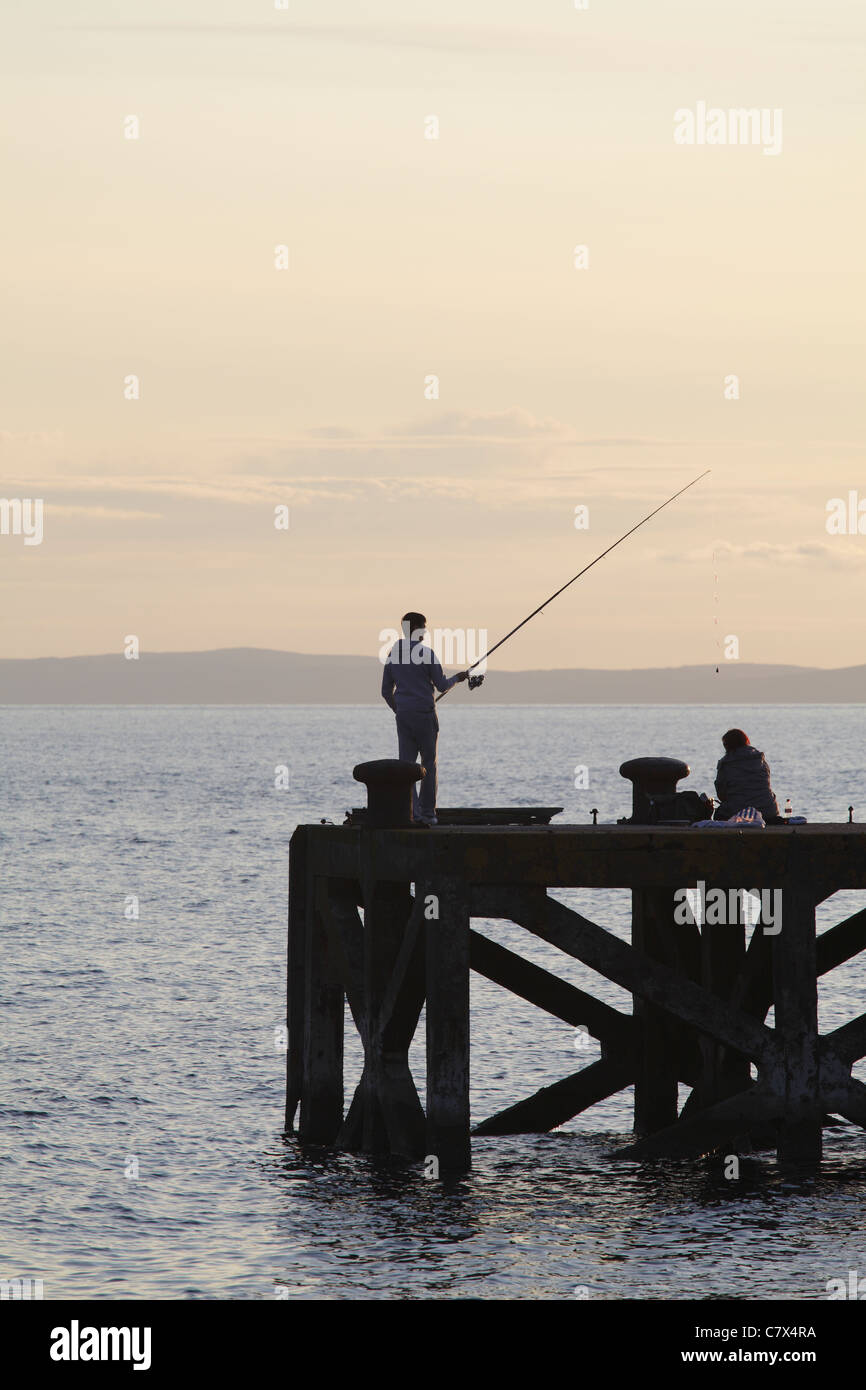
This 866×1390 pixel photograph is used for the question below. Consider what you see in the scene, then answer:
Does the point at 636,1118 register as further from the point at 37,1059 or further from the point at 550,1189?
the point at 37,1059

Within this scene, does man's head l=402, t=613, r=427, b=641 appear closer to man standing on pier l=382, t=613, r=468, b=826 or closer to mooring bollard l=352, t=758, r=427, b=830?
man standing on pier l=382, t=613, r=468, b=826

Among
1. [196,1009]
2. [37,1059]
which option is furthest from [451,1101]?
[196,1009]

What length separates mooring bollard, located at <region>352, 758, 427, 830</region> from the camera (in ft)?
53.4

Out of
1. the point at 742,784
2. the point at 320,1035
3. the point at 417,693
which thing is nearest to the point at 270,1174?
the point at 320,1035

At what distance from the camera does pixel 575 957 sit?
1612 cm

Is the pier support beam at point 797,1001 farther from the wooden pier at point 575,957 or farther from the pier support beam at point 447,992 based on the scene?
the pier support beam at point 447,992

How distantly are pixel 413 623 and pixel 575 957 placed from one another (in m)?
3.34

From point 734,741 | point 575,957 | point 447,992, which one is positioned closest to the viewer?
point 447,992

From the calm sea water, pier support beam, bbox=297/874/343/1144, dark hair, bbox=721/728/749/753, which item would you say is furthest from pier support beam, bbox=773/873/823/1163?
pier support beam, bbox=297/874/343/1144

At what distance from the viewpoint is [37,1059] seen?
25469mm

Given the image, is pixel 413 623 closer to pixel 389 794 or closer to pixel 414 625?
pixel 414 625

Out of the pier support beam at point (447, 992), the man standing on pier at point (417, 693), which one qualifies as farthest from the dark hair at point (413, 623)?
the pier support beam at point (447, 992)

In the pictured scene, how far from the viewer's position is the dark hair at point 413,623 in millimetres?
17000

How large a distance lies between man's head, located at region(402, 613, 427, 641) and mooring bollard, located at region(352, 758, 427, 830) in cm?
130
